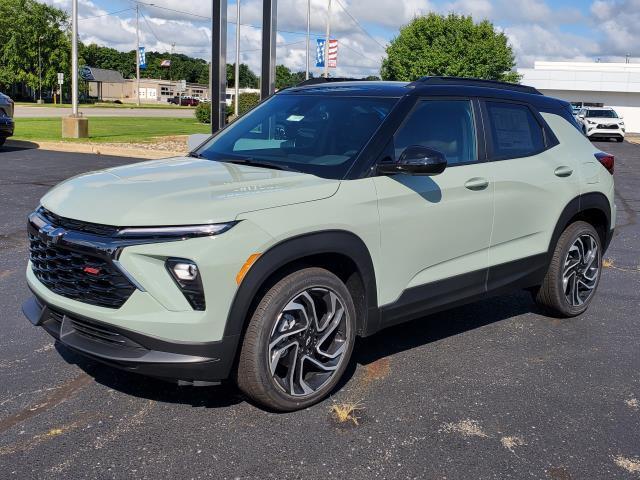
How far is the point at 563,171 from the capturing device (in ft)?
16.9

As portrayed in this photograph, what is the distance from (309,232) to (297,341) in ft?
2.00

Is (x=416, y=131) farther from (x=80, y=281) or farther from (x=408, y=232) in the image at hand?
(x=80, y=281)

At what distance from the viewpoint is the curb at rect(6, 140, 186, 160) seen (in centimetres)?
1703

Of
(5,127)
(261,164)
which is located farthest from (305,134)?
(5,127)

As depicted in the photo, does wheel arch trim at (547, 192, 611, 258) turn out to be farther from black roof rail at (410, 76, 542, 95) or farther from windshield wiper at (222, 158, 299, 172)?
windshield wiper at (222, 158, 299, 172)

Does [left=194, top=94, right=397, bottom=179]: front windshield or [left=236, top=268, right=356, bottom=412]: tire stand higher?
[left=194, top=94, right=397, bottom=179]: front windshield

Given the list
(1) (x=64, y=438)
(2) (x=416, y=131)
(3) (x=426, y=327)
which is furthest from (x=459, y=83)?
(1) (x=64, y=438)

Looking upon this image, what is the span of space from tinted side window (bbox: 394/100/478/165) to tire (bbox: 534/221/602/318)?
1302 millimetres

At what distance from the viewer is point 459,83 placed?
15.5 ft

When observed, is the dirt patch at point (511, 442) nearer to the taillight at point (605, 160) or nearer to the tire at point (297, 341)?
the tire at point (297, 341)

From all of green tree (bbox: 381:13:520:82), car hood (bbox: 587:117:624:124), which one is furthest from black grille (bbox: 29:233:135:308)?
green tree (bbox: 381:13:520:82)

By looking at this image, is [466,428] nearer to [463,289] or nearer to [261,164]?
[463,289]

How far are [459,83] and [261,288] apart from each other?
2244mm

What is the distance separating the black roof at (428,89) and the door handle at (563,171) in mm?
545
